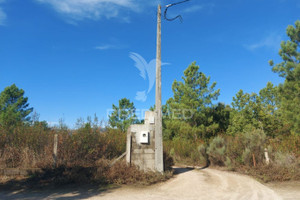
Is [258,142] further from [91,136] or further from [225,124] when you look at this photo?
→ [225,124]

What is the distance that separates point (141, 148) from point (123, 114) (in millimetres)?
27356

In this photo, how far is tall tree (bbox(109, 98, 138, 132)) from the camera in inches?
1330

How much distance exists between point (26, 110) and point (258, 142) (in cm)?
4095

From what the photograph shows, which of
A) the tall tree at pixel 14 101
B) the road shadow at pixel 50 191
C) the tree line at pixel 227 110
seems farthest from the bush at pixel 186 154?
the tall tree at pixel 14 101

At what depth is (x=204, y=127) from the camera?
2153 centimetres

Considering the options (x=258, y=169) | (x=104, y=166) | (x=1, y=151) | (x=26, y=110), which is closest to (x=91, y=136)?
(x=104, y=166)

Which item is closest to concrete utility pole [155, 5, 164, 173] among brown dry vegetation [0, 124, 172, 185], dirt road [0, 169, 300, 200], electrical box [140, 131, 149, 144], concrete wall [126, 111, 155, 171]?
concrete wall [126, 111, 155, 171]

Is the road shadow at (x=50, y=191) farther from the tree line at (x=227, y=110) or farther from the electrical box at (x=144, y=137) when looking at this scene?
the tree line at (x=227, y=110)

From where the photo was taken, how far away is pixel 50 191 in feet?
18.7

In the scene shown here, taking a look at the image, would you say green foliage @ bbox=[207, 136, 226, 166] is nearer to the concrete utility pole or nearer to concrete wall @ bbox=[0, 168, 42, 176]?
the concrete utility pole

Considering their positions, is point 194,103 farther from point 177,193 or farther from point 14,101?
point 14,101

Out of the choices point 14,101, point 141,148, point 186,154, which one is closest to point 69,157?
point 141,148

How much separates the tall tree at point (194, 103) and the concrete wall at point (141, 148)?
14353 millimetres

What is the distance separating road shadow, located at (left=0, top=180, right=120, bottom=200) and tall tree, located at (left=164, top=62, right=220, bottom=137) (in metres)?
16.6
